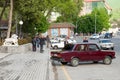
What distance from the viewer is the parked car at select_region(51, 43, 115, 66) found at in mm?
25656

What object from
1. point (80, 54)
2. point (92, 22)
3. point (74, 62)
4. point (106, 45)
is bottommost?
point (74, 62)

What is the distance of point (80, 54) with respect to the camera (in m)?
26.0

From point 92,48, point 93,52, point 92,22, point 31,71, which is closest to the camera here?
point 31,71

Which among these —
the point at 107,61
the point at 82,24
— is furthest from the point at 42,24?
the point at 82,24

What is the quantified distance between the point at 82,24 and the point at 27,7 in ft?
357

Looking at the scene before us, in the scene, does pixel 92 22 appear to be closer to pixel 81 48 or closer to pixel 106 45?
pixel 106 45

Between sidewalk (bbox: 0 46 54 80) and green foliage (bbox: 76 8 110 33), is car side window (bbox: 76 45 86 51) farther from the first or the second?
green foliage (bbox: 76 8 110 33)

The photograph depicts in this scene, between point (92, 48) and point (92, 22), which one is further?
point (92, 22)

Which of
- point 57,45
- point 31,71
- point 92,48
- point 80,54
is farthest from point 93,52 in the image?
point 57,45

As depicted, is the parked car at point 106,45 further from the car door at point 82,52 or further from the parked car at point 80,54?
the car door at point 82,52

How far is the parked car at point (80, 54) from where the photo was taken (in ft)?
84.2

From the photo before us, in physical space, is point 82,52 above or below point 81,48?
below

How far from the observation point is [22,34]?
208ft

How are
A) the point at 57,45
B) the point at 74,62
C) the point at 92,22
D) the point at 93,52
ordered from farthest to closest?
the point at 92,22 → the point at 57,45 → the point at 93,52 → the point at 74,62
